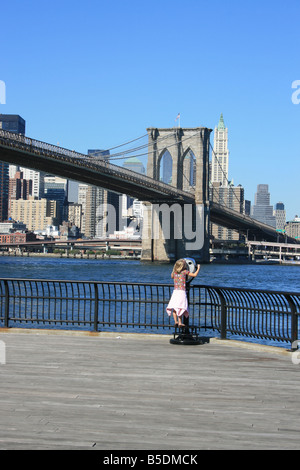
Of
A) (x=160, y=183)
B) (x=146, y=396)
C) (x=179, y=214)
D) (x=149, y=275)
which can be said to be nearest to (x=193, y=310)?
(x=146, y=396)

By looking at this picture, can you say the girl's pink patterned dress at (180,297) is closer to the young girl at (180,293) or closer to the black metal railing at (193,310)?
the young girl at (180,293)

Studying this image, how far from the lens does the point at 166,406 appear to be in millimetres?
6465

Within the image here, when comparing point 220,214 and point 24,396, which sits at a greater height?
point 220,214

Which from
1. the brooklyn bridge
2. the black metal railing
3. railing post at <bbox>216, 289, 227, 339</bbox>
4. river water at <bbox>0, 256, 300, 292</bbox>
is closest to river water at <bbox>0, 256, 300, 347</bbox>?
river water at <bbox>0, 256, 300, 292</bbox>

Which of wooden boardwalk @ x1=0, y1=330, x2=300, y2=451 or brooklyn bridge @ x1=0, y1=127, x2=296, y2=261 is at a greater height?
brooklyn bridge @ x1=0, y1=127, x2=296, y2=261

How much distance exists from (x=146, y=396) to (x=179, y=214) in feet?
309

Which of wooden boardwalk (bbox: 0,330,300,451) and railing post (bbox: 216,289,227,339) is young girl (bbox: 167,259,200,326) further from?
railing post (bbox: 216,289,227,339)

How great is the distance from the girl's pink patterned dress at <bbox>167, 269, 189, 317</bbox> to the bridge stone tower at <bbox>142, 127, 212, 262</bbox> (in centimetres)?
8503

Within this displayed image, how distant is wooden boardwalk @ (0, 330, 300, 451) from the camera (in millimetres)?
5312

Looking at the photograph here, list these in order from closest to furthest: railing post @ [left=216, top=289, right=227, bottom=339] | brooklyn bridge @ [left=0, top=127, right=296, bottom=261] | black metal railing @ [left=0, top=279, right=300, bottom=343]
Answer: black metal railing @ [left=0, top=279, right=300, bottom=343] → railing post @ [left=216, top=289, right=227, bottom=339] → brooklyn bridge @ [left=0, top=127, right=296, bottom=261]

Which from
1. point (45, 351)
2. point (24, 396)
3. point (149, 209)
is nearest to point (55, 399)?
point (24, 396)

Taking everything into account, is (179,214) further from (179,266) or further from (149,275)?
(179,266)

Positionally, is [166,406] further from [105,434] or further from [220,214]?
[220,214]
